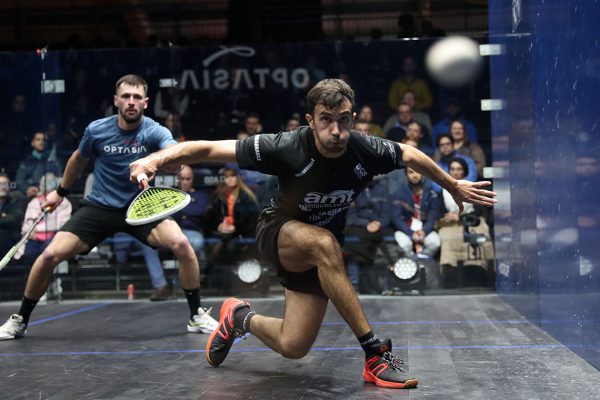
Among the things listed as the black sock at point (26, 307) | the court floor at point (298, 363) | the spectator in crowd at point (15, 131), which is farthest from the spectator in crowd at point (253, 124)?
the black sock at point (26, 307)

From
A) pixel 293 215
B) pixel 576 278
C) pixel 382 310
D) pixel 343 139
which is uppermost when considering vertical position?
pixel 343 139

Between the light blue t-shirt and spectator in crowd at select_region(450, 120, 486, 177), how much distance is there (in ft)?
9.25

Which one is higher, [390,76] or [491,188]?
[390,76]

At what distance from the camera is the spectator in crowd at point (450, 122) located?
6.77m

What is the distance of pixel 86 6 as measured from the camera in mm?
10766

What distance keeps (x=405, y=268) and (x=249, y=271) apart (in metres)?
1.20

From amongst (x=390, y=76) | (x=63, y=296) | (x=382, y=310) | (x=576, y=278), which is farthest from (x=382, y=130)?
(x=576, y=278)

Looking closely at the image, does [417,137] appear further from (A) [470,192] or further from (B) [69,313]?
(A) [470,192]

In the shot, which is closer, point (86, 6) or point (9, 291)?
point (9, 291)

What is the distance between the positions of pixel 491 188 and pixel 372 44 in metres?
1.45

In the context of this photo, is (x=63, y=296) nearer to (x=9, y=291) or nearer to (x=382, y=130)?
(x=9, y=291)

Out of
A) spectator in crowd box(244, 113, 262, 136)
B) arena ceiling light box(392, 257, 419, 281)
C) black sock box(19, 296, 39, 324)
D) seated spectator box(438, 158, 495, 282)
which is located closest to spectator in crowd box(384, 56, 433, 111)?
seated spectator box(438, 158, 495, 282)

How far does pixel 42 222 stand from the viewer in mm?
6945

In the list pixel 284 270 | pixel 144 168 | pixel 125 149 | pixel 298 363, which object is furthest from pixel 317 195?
pixel 125 149
